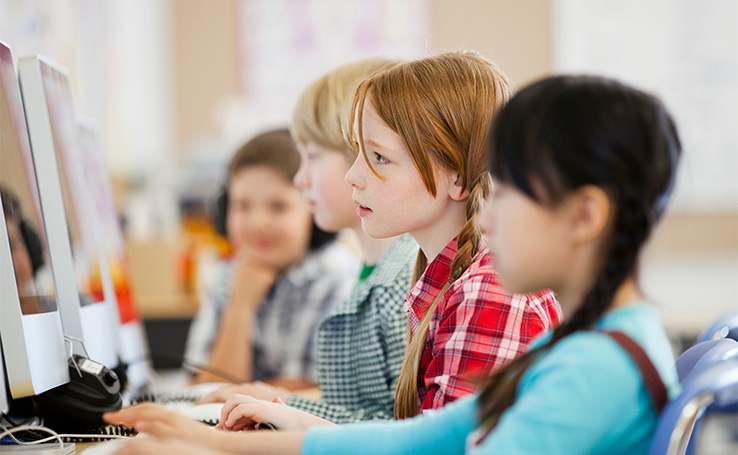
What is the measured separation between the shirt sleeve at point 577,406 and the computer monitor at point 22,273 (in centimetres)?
51

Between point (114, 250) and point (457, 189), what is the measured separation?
34.1 inches

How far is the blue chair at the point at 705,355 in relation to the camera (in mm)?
739

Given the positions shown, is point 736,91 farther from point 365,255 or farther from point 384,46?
point 365,255

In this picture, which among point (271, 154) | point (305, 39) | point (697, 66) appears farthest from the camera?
point (305, 39)

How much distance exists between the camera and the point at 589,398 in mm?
523

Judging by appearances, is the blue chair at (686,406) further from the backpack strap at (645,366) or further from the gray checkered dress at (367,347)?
the gray checkered dress at (367,347)

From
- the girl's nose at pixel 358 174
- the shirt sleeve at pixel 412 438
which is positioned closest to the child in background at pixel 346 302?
the girl's nose at pixel 358 174

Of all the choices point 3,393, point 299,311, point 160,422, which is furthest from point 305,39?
point 160,422

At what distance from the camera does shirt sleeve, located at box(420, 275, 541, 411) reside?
752mm

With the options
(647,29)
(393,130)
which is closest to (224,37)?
(647,29)

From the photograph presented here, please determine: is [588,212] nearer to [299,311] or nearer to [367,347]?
[367,347]

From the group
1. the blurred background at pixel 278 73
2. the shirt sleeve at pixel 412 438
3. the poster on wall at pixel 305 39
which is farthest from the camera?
the poster on wall at pixel 305 39

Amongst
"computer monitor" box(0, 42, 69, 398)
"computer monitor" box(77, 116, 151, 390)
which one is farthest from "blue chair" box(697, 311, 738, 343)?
"computer monitor" box(77, 116, 151, 390)

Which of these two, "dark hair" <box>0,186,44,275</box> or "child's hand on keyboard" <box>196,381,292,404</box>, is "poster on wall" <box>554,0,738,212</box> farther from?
"dark hair" <box>0,186,44,275</box>
